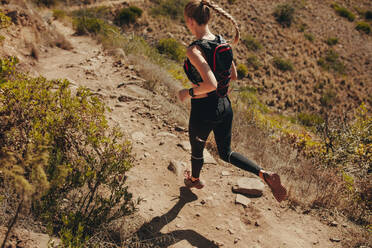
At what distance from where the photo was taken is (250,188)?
3.20 meters

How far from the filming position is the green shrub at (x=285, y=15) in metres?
27.1

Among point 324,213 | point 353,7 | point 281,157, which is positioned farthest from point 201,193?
point 353,7

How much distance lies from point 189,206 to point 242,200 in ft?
2.18

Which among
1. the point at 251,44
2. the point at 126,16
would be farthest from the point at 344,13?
the point at 126,16

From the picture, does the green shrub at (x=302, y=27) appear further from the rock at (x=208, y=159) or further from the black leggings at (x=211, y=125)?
the black leggings at (x=211, y=125)

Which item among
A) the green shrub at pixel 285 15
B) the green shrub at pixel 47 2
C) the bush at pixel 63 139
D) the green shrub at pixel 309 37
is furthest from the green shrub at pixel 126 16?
the bush at pixel 63 139

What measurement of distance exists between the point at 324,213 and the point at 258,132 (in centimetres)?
230

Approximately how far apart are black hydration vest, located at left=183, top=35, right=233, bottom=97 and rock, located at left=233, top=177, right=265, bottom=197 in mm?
1383

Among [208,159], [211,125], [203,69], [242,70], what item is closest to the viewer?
[203,69]

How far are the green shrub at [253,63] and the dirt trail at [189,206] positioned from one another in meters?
18.9

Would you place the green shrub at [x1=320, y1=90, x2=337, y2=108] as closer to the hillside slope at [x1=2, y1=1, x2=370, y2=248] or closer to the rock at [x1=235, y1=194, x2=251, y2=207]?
the hillside slope at [x1=2, y1=1, x2=370, y2=248]

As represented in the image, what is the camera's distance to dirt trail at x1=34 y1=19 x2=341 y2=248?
2547 millimetres

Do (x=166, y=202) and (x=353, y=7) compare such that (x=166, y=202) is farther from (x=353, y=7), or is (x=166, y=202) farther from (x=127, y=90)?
(x=353, y=7)

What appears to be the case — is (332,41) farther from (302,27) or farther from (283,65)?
(283,65)
